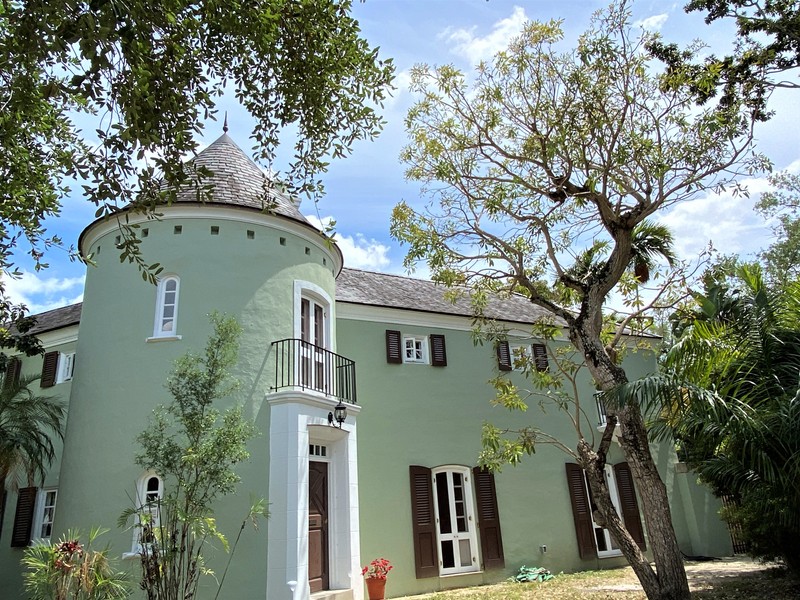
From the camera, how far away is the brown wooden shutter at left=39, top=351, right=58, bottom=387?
14672mm

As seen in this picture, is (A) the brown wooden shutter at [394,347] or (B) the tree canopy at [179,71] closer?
(B) the tree canopy at [179,71]

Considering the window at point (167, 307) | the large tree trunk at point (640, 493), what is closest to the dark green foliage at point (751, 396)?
the large tree trunk at point (640, 493)

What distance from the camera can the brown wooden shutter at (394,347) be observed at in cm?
1523

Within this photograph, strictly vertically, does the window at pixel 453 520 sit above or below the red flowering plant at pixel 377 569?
above

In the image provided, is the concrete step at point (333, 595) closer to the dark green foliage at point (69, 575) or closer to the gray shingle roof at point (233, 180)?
the dark green foliage at point (69, 575)

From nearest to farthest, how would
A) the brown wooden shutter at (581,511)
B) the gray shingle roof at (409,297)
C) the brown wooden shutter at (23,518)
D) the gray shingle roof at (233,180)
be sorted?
the gray shingle roof at (233,180)
the brown wooden shutter at (23,518)
the gray shingle roof at (409,297)
the brown wooden shutter at (581,511)

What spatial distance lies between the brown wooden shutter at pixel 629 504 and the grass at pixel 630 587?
1.94m

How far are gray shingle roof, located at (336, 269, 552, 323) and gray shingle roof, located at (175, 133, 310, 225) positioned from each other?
3066 mm

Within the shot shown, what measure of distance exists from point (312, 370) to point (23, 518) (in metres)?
7.73

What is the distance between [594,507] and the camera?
54.2ft

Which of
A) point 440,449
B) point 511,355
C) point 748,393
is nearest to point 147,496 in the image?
point 440,449

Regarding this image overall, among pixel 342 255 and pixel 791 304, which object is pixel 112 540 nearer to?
pixel 342 255

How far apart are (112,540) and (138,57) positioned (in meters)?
8.29

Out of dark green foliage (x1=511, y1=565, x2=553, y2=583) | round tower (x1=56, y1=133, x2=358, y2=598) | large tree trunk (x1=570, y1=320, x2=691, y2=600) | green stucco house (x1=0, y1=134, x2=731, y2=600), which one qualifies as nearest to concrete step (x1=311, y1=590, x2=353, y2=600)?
green stucco house (x1=0, y1=134, x2=731, y2=600)
